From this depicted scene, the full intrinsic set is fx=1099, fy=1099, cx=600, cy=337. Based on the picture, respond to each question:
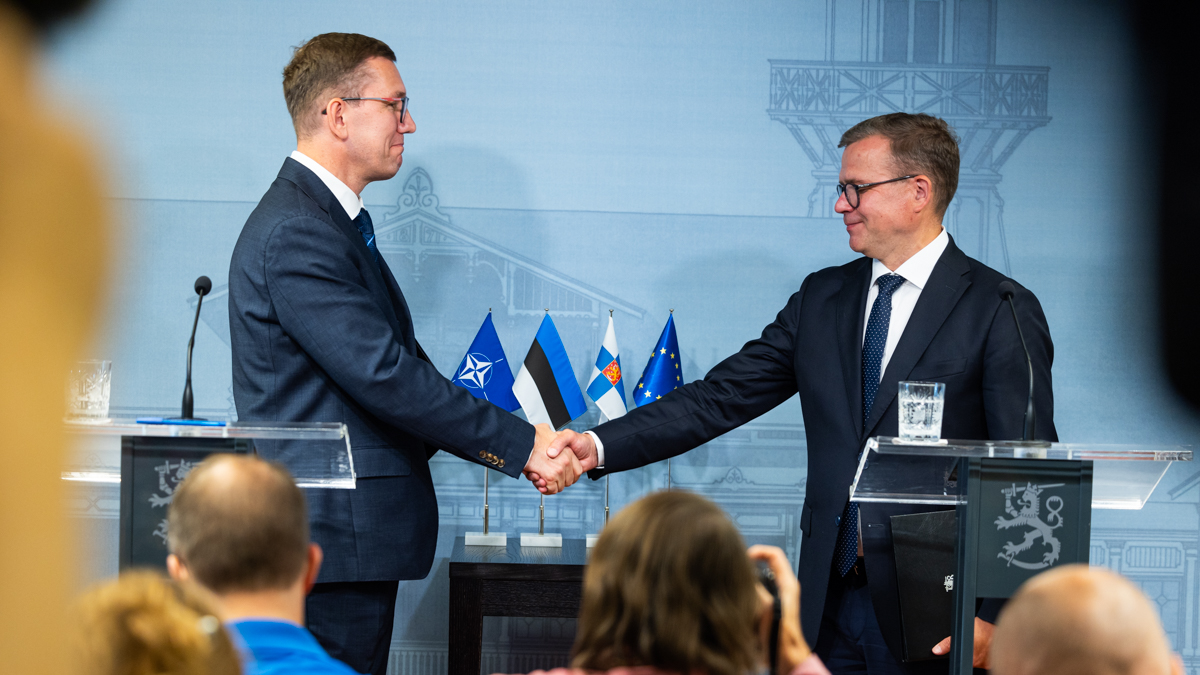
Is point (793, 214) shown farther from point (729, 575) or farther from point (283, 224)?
point (729, 575)

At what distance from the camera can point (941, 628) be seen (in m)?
2.55

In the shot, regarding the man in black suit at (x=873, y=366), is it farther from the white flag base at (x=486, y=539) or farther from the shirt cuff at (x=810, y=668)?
the shirt cuff at (x=810, y=668)

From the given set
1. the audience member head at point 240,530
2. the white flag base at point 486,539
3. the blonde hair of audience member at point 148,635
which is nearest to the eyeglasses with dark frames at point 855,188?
the white flag base at point 486,539

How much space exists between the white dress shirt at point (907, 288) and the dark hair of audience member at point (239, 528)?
6.11 feet

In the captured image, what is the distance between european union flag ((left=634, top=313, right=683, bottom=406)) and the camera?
4270 mm

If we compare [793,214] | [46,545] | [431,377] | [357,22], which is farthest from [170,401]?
[46,545]

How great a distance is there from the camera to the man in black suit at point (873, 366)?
9.27ft

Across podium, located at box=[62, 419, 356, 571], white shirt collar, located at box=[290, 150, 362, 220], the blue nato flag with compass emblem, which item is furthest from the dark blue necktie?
the blue nato flag with compass emblem

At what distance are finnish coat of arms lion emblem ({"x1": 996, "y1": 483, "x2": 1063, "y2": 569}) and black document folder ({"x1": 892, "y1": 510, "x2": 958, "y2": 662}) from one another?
1.08ft

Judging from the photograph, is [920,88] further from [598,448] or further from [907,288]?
[598,448]

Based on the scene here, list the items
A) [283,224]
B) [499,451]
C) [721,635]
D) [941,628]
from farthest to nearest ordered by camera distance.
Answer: [499,451], [283,224], [941,628], [721,635]

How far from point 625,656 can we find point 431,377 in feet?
5.29

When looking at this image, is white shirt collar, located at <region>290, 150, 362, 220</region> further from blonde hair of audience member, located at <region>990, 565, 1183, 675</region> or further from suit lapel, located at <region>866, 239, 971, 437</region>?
blonde hair of audience member, located at <region>990, 565, 1183, 675</region>

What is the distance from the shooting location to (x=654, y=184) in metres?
4.50
